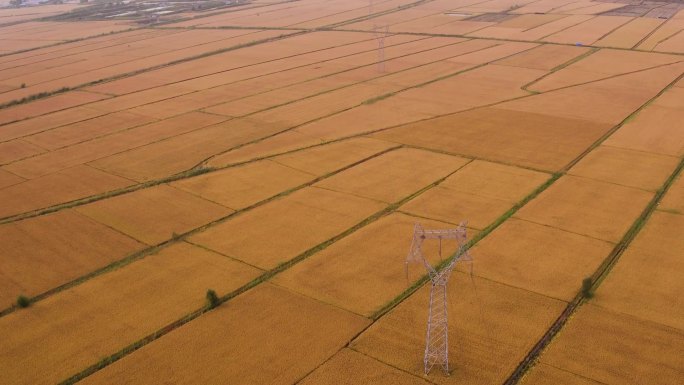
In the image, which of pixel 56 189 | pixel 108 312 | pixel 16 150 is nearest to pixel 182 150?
pixel 56 189

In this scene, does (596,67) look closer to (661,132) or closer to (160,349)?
(661,132)

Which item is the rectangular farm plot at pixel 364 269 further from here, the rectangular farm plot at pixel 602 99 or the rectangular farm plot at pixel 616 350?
the rectangular farm plot at pixel 602 99

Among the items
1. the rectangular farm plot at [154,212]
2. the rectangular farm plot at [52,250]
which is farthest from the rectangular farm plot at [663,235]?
the rectangular farm plot at [52,250]

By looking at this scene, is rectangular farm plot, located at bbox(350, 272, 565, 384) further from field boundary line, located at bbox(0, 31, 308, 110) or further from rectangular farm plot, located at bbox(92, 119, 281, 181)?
field boundary line, located at bbox(0, 31, 308, 110)

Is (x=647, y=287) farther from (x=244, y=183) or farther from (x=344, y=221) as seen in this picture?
(x=244, y=183)

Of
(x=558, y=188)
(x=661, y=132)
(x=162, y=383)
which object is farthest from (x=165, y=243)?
(x=661, y=132)
